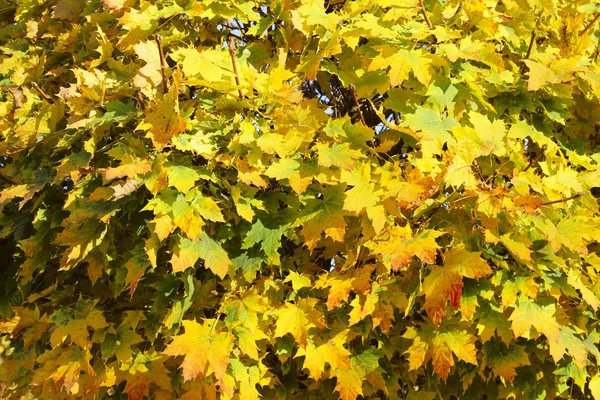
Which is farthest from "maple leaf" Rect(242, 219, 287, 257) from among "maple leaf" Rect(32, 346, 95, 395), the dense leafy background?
"maple leaf" Rect(32, 346, 95, 395)

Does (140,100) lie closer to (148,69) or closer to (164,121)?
(148,69)

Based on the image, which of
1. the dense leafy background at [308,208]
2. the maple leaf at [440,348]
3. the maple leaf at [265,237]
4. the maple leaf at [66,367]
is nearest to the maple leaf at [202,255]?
the dense leafy background at [308,208]

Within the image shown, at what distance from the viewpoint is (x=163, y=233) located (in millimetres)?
1992

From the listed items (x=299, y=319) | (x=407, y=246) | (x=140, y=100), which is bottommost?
(x=299, y=319)

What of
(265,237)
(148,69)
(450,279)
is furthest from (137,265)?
(450,279)

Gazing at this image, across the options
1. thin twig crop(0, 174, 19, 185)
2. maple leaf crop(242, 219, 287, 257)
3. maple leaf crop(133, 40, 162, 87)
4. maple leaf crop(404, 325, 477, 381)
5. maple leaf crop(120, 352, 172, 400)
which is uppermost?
maple leaf crop(133, 40, 162, 87)

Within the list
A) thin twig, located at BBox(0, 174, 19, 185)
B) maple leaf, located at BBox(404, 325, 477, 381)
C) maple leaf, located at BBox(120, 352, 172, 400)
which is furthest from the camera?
thin twig, located at BBox(0, 174, 19, 185)

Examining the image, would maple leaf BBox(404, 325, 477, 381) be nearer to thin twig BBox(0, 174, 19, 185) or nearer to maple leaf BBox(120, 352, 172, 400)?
maple leaf BBox(120, 352, 172, 400)

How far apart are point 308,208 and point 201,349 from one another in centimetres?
70

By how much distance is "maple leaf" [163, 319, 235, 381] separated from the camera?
210cm

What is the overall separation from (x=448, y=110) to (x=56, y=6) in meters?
2.25

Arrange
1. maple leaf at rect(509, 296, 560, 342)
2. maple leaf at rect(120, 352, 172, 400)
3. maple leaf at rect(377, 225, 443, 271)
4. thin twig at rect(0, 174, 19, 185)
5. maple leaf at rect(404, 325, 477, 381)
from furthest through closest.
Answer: thin twig at rect(0, 174, 19, 185), maple leaf at rect(120, 352, 172, 400), maple leaf at rect(404, 325, 477, 381), maple leaf at rect(509, 296, 560, 342), maple leaf at rect(377, 225, 443, 271)

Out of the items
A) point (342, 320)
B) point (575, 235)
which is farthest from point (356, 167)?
point (575, 235)

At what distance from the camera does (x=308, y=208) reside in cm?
230
